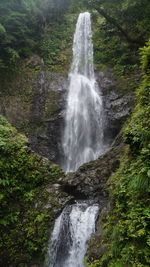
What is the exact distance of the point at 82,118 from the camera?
13391 mm

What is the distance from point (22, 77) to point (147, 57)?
33.5 feet

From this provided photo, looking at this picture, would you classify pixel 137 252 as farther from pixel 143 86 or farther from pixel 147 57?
pixel 147 57

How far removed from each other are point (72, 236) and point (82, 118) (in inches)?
315

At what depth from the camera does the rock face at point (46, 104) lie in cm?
1270

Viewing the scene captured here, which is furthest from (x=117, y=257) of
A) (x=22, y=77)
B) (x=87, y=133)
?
(x=22, y=77)

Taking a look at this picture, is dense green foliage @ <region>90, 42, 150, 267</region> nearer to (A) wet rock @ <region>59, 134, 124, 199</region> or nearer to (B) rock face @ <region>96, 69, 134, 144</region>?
(A) wet rock @ <region>59, 134, 124, 199</region>

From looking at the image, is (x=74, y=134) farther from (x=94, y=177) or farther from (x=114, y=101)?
(x=94, y=177)

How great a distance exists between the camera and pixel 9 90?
13.7 m

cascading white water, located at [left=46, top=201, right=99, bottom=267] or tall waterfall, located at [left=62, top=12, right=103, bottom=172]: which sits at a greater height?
tall waterfall, located at [left=62, top=12, right=103, bottom=172]

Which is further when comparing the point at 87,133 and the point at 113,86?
the point at 113,86

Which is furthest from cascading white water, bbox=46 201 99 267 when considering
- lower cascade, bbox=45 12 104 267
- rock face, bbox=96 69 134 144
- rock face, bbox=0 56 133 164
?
rock face, bbox=96 69 134 144

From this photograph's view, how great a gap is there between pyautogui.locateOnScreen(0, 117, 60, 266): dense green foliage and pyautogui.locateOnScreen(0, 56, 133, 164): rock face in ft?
12.8

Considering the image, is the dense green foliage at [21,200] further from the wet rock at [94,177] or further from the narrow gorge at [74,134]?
the wet rock at [94,177]

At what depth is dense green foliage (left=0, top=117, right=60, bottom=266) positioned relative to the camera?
258 inches
